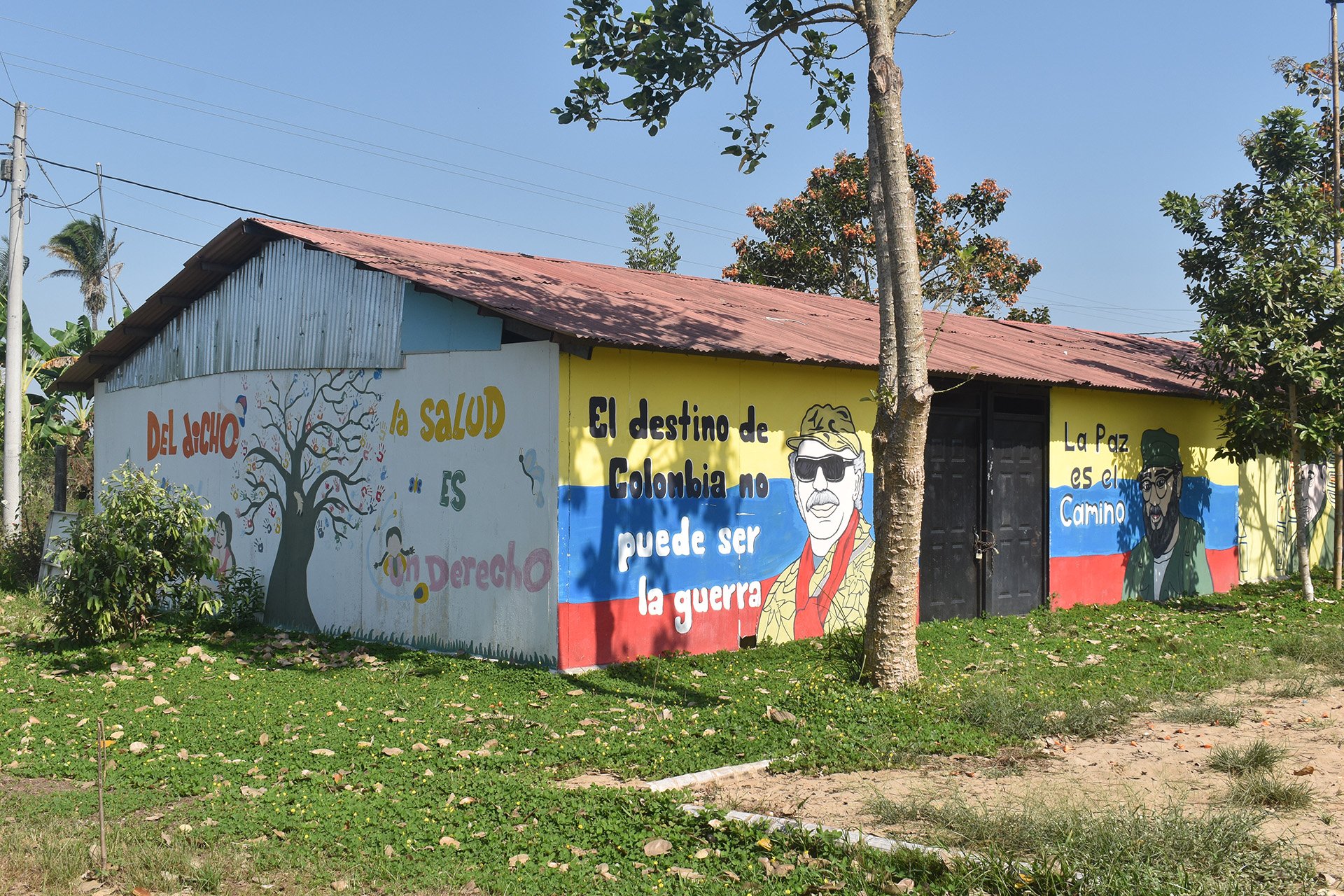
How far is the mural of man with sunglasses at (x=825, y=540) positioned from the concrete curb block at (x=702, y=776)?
4.10 m

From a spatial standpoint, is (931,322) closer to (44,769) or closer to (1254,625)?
(1254,625)

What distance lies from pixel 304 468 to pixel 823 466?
18.5ft

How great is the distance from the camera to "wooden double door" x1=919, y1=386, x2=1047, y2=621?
40.7 ft

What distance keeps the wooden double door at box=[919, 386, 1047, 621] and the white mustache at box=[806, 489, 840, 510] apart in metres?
1.38

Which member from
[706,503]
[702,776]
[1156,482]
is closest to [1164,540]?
[1156,482]

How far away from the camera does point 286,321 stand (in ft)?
41.1

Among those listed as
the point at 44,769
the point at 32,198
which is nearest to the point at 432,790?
the point at 44,769

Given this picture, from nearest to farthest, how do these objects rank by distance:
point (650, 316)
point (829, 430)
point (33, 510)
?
point (650, 316) → point (829, 430) → point (33, 510)

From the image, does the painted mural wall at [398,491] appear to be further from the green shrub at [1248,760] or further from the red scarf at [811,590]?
the green shrub at [1248,760]

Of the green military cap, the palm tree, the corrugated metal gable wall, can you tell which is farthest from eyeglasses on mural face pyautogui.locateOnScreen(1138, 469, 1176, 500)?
the palm tree

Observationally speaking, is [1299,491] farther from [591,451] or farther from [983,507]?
[591,451]

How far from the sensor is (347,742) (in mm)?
7285

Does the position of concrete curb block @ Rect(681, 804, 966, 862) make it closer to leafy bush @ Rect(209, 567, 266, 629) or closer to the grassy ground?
the grassy ground

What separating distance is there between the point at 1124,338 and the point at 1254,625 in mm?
9548
